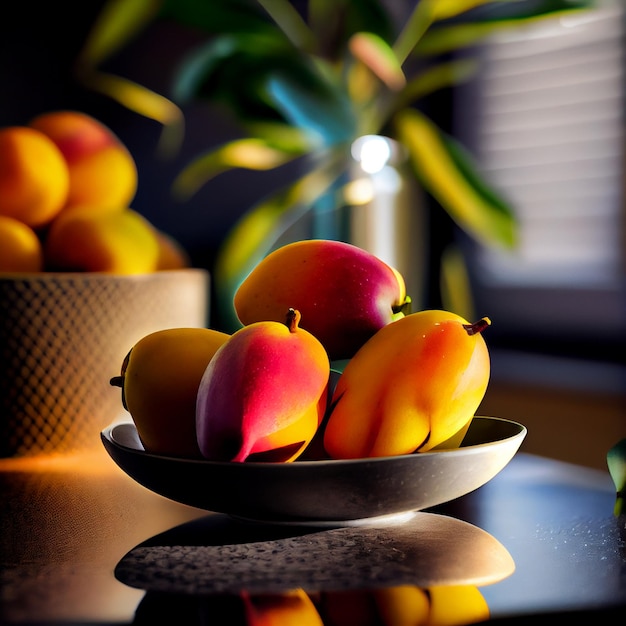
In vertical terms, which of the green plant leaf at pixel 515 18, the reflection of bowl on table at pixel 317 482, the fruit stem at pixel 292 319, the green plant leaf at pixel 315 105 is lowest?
the reflection of bowl on table at pixel 317 482

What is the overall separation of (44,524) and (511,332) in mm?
1461

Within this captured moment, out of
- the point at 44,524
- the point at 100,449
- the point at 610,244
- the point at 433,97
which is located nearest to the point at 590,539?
the point at 44,524

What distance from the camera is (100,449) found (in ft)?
2.30

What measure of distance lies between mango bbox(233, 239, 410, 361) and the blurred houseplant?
2.80ft

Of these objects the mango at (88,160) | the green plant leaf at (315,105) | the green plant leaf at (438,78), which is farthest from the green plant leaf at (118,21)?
the mango at (88,160)

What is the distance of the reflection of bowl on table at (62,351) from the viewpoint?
0.67 metres

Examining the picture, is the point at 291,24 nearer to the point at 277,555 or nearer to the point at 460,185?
the point at 460,185

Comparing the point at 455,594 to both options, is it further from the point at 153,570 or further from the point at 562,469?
the point at 562,469

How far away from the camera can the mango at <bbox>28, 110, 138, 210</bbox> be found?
0.80 m

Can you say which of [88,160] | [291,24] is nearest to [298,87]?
[291,24]

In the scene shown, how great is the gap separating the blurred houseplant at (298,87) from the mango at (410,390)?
907 mm

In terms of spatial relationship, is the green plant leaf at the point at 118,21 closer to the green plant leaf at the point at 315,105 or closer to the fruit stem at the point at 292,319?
the green plant leaf at the point at 315,105

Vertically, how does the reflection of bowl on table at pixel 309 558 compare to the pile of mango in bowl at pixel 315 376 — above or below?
below

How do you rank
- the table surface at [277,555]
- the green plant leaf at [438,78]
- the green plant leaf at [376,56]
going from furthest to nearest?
the green plant leaf at [438,78], the green plant leaf at [376,56], the table surface at [277,555]
